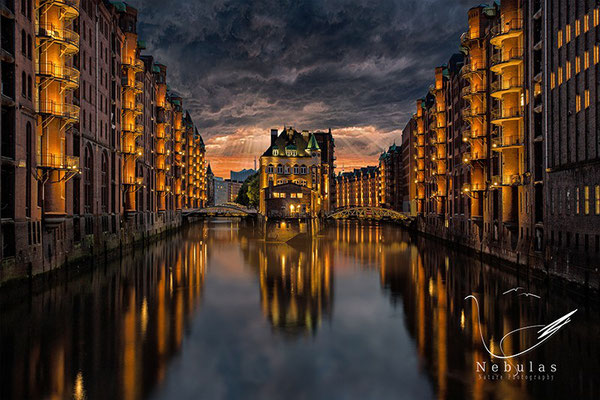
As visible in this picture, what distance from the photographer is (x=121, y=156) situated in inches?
2532

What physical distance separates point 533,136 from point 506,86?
22.8ft

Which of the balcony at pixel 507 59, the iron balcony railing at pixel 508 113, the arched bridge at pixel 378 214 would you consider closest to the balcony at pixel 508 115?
the iron balcony railing at pixel 508 113

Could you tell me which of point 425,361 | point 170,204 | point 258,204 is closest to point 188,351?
point 425,361

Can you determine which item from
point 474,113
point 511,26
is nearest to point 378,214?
point 474,113

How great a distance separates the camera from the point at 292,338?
81.4ft

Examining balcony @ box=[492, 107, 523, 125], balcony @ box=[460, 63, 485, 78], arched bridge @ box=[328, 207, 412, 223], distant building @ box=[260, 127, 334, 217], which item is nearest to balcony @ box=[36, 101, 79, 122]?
balcony @ box=[492, 107, 523, 125]

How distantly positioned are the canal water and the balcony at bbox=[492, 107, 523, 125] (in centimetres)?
1396

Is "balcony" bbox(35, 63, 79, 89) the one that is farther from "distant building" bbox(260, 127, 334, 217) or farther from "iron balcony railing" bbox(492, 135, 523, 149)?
"distant building" bbox(260, 127, 334, 217)

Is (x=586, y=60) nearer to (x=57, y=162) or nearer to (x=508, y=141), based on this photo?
(x=508, y=141)

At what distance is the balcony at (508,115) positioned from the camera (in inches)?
1838

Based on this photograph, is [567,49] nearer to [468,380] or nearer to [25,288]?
[468,380]

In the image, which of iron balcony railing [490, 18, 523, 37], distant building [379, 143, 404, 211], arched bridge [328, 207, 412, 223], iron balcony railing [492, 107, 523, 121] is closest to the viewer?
iron balcony railing [490, 18, 523, 37]

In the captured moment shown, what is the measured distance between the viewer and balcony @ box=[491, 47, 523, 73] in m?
46.8

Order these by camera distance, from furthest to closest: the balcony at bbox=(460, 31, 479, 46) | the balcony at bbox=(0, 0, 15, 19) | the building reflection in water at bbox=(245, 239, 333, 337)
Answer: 1. the balcony at bbox=(460, 31, 479, 46)
2. the balcony at bbox=(0, 0, 15, 19)
3. the building reflection in water at bbox=(245, 239, 333, 337)
